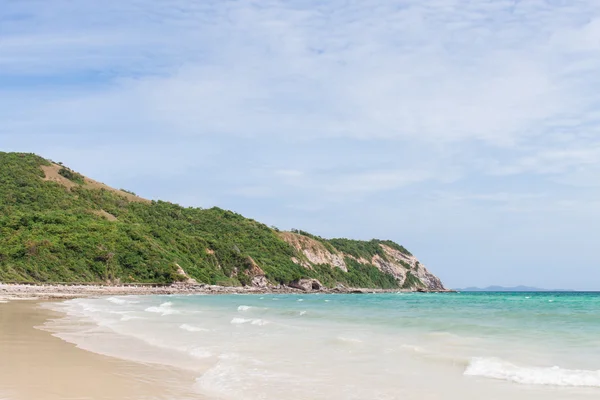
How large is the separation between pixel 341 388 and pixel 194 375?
2927 millimetres

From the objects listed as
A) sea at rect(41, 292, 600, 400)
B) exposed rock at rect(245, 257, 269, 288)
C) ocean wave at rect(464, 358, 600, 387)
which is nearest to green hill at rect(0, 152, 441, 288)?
exposed rock at rect(245, 257, 269, 288)

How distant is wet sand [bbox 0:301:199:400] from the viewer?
8.33 meters

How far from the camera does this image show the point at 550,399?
8.58 meters

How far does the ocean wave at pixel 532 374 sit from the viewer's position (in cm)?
974

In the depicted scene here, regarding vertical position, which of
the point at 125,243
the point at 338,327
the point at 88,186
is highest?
the point at 88,186

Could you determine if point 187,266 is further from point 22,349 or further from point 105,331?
point 22,349

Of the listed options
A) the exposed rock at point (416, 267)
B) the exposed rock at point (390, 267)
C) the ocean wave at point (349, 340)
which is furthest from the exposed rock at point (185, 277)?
the exposed rock at point (416, 267)

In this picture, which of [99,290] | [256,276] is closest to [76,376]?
[99,290]

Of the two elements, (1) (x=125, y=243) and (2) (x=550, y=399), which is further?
(1) (x=125, y=243)

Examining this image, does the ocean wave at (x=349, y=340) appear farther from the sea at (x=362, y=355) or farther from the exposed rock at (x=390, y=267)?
the exposed rock at (x=390, y=267)

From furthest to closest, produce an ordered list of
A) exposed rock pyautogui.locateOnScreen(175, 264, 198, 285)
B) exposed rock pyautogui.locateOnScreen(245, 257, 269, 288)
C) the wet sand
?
exposed rock pyautogui.locateOnScreen(245, 257, 269, 288) → exposed rock pyautogui.locateOnScreen(175, 264, 198, 285) → the wet sand

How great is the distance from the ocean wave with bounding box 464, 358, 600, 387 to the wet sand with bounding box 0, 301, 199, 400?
217 inches

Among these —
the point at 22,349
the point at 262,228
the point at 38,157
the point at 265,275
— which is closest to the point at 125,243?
the point at 265,275

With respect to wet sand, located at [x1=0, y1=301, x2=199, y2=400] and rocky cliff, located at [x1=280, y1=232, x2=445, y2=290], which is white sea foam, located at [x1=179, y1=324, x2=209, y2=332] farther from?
rocky cliff, located at [x1=280, y1=232, x2=445, y2=290]
